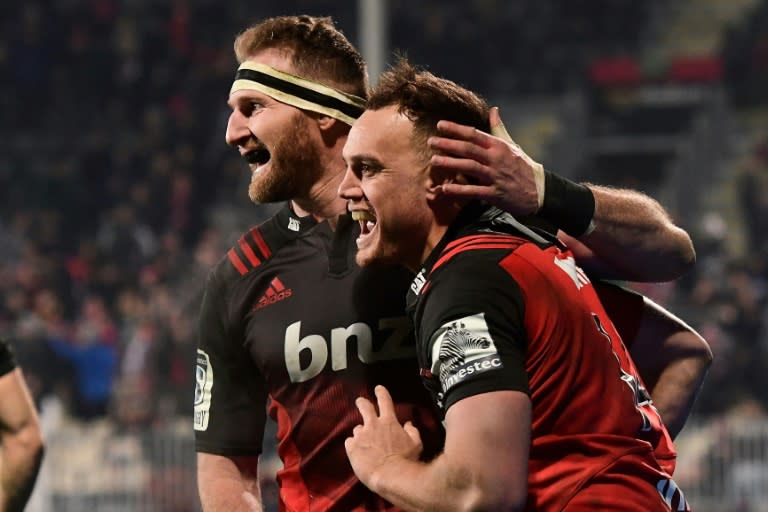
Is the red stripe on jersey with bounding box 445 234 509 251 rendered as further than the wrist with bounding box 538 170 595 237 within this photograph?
No

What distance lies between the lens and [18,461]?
518 cm

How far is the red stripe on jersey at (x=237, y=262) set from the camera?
167 inches

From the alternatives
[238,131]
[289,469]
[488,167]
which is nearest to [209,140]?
[238,131]

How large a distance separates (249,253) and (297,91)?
0.51m

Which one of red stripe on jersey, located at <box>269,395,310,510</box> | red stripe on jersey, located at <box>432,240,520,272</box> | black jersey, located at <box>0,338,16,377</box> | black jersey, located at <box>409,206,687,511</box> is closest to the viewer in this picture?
black jersey, located at <box>409,206,687,511</box>

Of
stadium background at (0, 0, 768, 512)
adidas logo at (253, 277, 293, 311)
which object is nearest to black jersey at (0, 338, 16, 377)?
adidas logo at (253, 277, 293, 311)

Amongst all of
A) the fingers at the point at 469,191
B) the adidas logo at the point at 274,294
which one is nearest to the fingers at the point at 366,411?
the fingers at the point at 469,191

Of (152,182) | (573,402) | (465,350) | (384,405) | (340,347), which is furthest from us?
(152,182)

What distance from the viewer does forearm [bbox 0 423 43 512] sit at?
17.0 ft

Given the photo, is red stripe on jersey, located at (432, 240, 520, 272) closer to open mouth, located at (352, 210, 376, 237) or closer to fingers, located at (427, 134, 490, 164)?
fingers, located at (427, 134, 490, 164)

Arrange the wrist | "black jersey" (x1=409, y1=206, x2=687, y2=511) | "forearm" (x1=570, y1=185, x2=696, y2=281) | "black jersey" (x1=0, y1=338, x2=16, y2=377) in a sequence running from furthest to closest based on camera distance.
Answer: "black jersey" (x1=0, y1=338, x2=16, y2=377) → "forearm" (x1=570, y1=185, x2=696, y2=281) → the wrist → "black jersey" (x1=409, y1=206, x2=687, y2=511)

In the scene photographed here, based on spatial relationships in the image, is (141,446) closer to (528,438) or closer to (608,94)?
(528,438)

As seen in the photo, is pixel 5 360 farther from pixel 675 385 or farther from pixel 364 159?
pixel 675 385

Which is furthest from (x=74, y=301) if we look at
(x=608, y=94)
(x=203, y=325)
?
(x=203, y=325)
